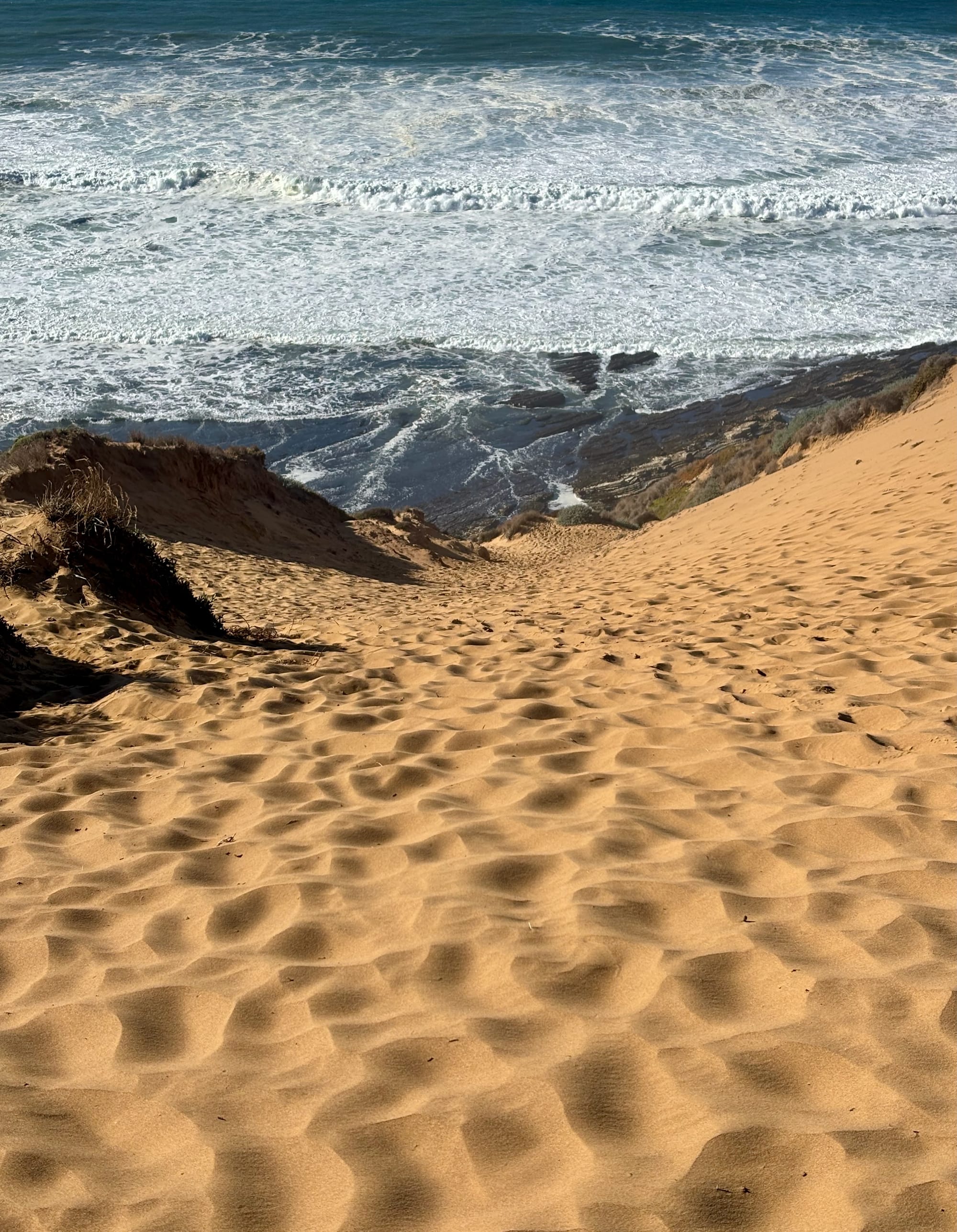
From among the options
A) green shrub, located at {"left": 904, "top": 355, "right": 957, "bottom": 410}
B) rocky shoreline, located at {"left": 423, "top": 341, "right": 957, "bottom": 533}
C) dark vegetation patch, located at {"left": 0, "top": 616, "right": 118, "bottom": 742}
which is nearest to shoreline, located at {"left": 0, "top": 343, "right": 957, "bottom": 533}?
rocky shoreline, located at {"left": 423, "top": 341, "right": 957, "bottom": 533}

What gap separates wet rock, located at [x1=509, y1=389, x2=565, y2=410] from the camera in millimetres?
20969

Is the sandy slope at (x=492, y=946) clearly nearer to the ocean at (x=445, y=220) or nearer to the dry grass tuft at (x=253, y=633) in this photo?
the dry grass tuft at (x=253, y=633)

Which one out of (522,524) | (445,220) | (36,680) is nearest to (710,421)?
(522,524)

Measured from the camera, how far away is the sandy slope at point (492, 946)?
6.91ft

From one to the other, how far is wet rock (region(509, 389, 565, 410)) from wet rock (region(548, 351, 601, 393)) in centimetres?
54

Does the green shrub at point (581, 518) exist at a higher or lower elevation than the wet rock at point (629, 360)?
lower

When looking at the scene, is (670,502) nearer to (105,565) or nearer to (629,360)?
(629,360)

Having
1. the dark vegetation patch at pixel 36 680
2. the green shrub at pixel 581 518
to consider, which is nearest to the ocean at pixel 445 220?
the green shrub at pixel 581 518

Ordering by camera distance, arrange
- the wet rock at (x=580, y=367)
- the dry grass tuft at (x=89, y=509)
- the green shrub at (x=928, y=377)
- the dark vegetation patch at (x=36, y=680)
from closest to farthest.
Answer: the dark vegetation patch at (x=36, y=680) < the dry grass tuft at (x=89, y=509) < the green shrub at (x=928, y=377) < the wet rock at (x=580, y=367)

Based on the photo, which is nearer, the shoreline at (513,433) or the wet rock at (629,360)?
the shoreline at (513,433)

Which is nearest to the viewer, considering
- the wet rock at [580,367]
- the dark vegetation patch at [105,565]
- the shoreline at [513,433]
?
the dark vegetation patch at [105,565]

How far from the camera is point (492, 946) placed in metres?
2.97

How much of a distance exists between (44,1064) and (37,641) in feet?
15.4

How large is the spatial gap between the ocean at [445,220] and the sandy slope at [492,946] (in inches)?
567
